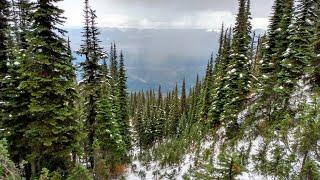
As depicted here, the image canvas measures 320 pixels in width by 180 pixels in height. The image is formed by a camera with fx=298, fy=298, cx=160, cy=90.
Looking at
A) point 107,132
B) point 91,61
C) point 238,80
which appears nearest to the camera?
point 91,61

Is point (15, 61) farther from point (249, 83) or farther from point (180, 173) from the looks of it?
point (249, 83)

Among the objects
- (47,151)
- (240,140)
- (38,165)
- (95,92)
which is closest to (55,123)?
(47,151)

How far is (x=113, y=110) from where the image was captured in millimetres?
30703

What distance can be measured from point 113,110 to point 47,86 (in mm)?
15076

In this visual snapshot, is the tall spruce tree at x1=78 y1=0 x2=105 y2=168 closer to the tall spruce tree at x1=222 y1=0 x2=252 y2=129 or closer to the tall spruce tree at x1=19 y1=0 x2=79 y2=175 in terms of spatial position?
the tall spruce tree at x1=19 y1=0 x2=79 y2=175

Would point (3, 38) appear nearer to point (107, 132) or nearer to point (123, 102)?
point (107, 132)

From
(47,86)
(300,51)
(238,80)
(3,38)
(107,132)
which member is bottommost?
(107,132)

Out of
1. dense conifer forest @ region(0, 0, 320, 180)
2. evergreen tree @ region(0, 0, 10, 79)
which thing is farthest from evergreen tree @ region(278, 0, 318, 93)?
evergreen tree @ region(0, 0, 10, 79)

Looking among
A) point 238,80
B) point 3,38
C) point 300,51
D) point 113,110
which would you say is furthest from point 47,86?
point 238,80

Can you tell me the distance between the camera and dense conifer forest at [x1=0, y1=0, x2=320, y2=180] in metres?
15.4

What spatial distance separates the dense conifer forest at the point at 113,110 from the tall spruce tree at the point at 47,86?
5cm

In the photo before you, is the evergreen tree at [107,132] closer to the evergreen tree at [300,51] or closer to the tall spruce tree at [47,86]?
the tall spruce tree at [47,86]

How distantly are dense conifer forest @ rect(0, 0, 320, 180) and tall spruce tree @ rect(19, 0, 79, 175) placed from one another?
0.05 meters

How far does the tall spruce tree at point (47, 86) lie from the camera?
15.5 meters
